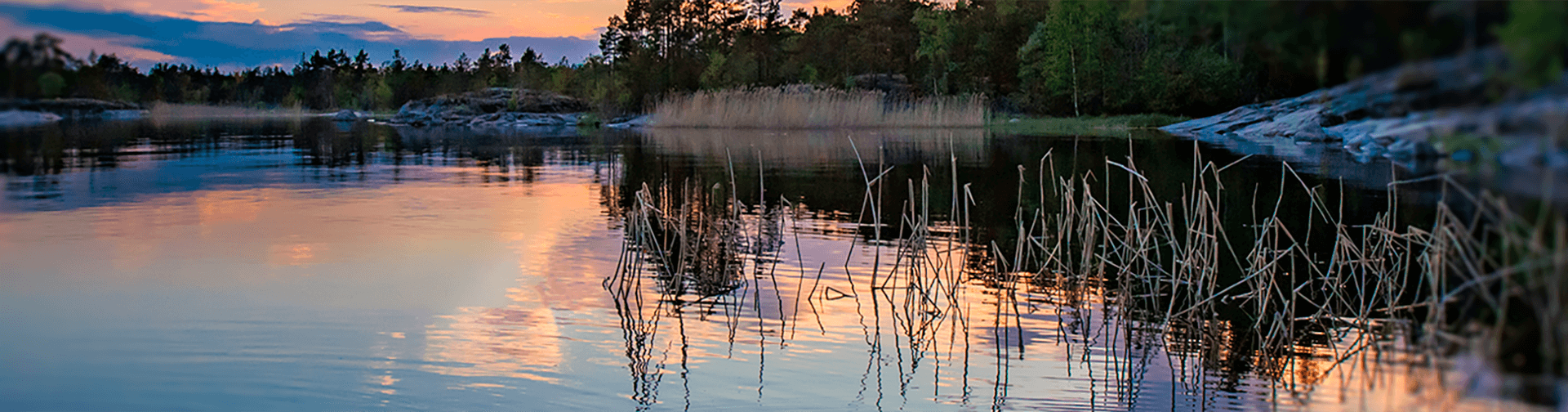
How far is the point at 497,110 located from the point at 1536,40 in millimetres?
60344

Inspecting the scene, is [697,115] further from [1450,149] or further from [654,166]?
[1450,149]

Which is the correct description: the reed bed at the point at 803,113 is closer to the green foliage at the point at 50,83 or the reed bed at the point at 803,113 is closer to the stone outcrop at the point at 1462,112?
the green foliage at the point at 50,83

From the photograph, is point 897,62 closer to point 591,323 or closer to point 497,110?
point 497,110

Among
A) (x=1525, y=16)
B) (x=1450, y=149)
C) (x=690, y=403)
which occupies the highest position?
(x=1525, y=16)

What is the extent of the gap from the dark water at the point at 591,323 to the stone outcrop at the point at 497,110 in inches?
1665

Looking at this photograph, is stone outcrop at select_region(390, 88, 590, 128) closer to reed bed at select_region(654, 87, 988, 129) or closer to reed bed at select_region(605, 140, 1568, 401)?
reed bed at select_region(654, 87, 988, 129)

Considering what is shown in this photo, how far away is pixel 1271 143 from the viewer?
1125 inches

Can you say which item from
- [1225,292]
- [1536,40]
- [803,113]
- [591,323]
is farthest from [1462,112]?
[803,113]

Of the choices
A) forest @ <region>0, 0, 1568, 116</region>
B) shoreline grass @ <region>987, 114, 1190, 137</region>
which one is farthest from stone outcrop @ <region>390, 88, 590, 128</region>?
shoreline grass @ <region>987, 114, 1190, 137</region>

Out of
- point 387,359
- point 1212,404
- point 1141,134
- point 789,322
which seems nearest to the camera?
point 1212,404

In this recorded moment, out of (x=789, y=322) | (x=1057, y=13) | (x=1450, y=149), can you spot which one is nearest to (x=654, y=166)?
(x=789, y=322)

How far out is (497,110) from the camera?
60.0 metres

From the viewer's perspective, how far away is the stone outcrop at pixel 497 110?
186 feet

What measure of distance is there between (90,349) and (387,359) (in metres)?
1.69
